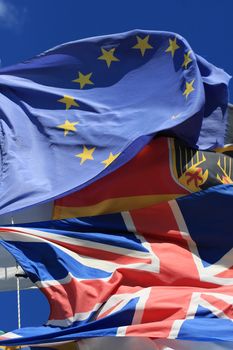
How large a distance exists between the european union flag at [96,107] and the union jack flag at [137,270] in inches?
21.5

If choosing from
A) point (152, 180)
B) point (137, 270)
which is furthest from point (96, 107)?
point (137, 270)

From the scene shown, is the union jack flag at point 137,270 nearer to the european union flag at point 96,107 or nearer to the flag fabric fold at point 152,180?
the flag fabric fold at point 152,180

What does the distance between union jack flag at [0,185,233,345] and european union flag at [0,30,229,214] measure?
55cm

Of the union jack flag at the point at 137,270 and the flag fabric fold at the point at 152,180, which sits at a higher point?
the flag fabric fold at the point at 152,180

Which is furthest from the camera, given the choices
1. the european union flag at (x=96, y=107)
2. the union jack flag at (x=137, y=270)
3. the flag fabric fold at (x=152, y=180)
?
the flag fabric fold at (x=152, y=180)

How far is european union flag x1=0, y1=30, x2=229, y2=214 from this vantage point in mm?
10094

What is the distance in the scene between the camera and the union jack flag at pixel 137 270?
8148 millimetres

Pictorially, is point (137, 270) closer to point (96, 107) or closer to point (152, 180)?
point (152, 180)

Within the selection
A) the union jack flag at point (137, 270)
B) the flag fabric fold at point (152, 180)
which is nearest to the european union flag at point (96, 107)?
the flag fabric fold at point (152, 180)

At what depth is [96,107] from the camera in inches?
436

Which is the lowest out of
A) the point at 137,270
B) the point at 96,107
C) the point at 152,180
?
the point at 137,270

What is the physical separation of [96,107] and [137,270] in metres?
2.54

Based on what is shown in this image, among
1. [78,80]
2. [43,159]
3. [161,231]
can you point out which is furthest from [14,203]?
[78,80]

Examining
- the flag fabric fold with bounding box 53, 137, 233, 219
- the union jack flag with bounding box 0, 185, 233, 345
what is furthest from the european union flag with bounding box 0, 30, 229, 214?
the union jack flag with bounding box 0, 185, 233, 345
